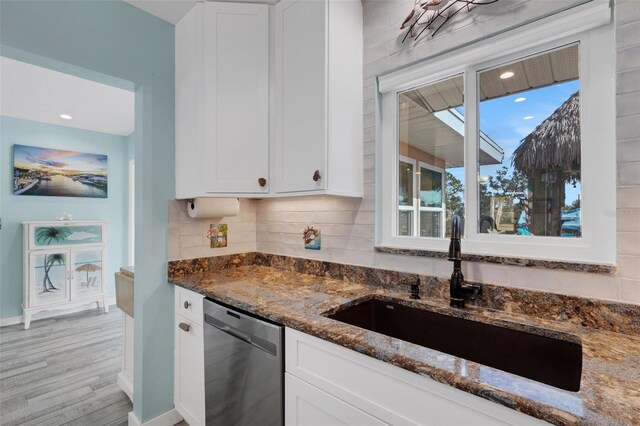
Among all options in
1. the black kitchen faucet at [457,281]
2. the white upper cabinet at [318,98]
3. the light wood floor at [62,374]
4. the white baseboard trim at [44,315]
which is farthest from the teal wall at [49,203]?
the black kitchen faucet at [457,281]

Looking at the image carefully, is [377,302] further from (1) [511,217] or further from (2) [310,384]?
(1) [511,217]

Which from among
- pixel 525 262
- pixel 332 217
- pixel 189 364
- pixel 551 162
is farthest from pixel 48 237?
pixel 551 162

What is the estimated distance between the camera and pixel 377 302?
5.02 ft

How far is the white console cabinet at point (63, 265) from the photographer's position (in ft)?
11.7

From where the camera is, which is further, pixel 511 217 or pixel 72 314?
pixel 72 314

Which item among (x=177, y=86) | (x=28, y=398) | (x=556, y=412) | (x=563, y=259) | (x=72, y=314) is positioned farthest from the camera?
(x=72, y=314)

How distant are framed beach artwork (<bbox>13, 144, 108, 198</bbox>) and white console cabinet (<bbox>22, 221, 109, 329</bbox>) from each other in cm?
50

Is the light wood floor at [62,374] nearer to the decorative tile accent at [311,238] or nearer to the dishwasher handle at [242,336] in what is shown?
the dishwasher handle at [242,336]

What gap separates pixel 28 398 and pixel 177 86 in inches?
96.9

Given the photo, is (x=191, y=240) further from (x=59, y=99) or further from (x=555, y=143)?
(x=59, y=99)

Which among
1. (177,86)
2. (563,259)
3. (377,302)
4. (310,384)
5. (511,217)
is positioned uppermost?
(177,86)

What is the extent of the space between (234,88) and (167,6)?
2.09 ft

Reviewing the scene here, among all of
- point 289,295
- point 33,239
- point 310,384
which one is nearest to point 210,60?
point 289,295

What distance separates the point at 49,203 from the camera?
391 centimetres
